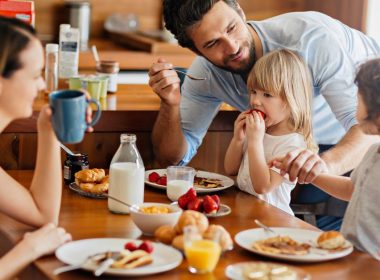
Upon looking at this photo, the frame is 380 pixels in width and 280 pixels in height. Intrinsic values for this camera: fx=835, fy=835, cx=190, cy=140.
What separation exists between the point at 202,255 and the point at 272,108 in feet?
3.29

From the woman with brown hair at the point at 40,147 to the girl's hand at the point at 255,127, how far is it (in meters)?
0.71

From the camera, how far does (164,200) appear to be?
2.36 metres

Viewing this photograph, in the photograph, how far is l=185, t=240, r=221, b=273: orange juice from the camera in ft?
5.54

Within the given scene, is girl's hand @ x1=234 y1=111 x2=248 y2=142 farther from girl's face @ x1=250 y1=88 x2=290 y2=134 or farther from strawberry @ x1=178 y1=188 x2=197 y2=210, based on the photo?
strawberry @ x1=178 y1=188 x2=197 y2=210

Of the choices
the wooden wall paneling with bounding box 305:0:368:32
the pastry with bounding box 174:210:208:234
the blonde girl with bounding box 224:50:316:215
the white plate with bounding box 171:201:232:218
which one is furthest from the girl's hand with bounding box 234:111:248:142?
the wooden wall paneling with bounding box 305:0:368:32

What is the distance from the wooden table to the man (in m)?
0.42

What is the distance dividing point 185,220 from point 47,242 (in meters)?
0.31

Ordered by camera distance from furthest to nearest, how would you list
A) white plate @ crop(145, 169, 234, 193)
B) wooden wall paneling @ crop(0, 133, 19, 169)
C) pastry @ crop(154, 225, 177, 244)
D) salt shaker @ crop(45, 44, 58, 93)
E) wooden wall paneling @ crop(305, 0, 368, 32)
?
wooden wall paneling @ crop(305, 0, 368, 32)
salt shaker @ crop(45, 44, 58, 93)
wooden wall paneling @ crop(0, 133, 19, 169)
white plate @ crop(145, 169, 234, 193)
pastry @ crop(154, 225, 177, 244)

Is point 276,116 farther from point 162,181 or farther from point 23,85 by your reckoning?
point 23,85

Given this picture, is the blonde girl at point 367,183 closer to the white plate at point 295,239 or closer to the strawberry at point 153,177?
the white plate at point 295,239

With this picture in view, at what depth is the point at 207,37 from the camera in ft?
9.20

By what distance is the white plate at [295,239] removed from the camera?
181 cm

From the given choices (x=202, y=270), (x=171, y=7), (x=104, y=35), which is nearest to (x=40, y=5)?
(x=104, y=35)

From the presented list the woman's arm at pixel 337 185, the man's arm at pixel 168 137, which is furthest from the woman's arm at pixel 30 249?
the man's arm at pixel 168 137
